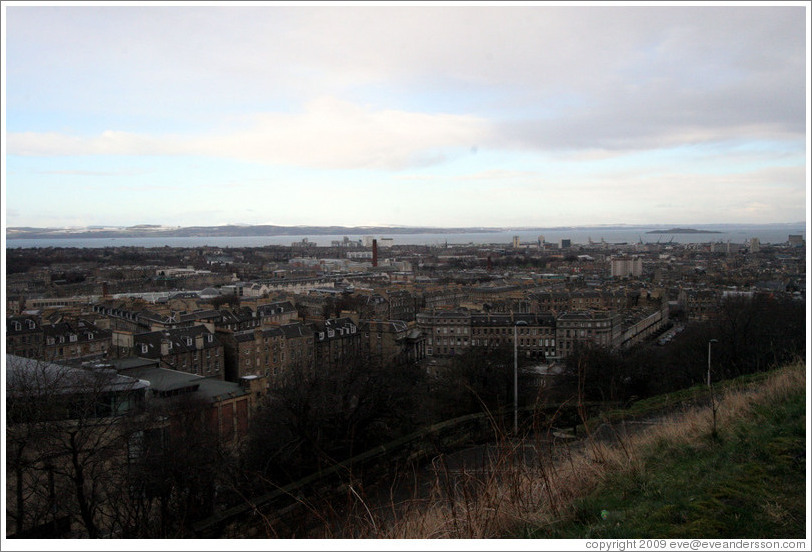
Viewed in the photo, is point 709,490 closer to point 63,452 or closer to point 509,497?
point 509,497

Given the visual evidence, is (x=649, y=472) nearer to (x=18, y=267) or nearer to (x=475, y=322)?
(x=475, y=322)

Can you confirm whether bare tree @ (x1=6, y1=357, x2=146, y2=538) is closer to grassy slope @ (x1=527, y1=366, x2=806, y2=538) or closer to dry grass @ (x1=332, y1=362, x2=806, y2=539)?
dry grass @ (x1=332, y1=362, x2=806, y2=539)

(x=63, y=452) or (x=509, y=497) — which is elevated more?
(x=509, y=497)

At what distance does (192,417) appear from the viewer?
6.80 m

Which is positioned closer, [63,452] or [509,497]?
[509,497]

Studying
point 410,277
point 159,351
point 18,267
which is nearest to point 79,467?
point 159,351

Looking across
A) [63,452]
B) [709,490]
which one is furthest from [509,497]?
[63,452]

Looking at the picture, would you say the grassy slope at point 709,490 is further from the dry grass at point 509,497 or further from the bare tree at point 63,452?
the bare tree at point 63,452

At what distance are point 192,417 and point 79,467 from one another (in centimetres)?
212

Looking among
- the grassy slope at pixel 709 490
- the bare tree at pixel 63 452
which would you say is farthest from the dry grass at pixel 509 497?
the bare tree at pixel 63 452

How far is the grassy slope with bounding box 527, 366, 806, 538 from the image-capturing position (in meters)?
2.00

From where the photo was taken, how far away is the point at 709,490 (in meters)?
2.28

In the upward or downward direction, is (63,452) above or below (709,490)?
below

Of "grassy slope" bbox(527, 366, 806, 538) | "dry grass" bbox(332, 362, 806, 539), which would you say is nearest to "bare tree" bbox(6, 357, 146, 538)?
"dry grass" bbox(332, 362, 806, 539)
